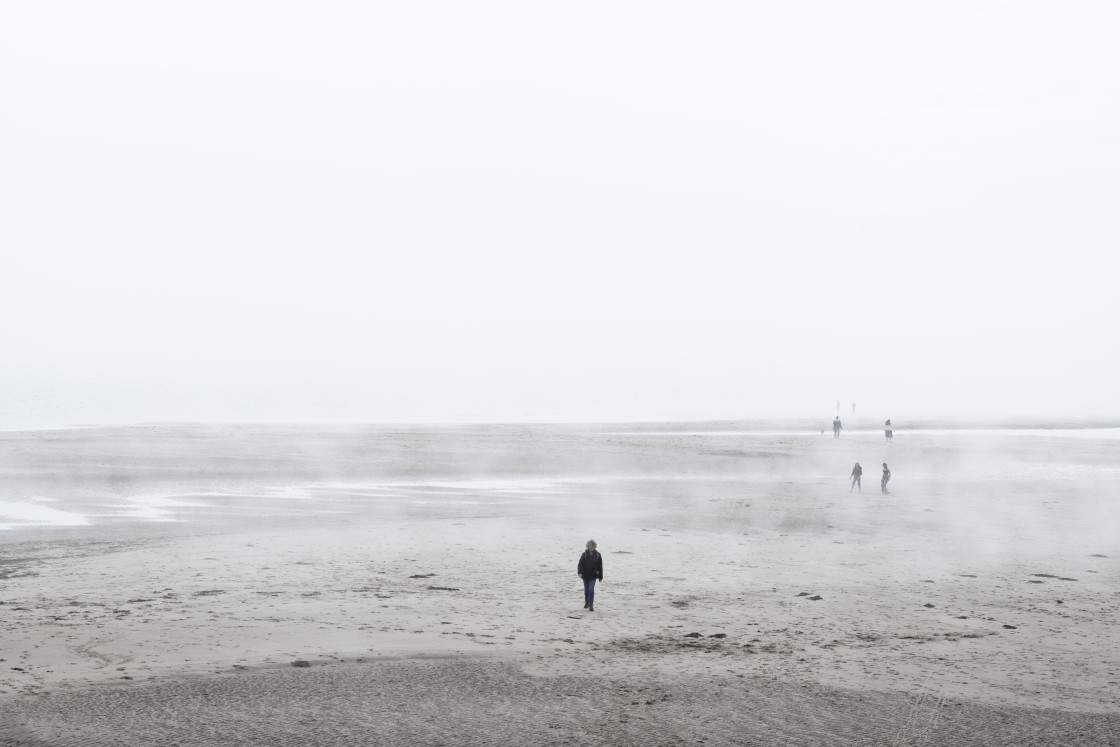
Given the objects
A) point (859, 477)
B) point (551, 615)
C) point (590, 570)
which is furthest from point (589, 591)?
point (859, 477)

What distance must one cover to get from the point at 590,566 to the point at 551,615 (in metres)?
1.17

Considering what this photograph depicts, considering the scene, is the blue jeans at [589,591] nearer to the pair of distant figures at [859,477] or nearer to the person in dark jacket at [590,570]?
the person in dark jacket at [590,570]

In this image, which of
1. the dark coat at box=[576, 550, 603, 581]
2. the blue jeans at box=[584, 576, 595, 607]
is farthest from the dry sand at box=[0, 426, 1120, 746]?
the dark coat at box=[576, 550, 603, 581]

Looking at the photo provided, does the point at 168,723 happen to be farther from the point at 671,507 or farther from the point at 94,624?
the point at 671,507

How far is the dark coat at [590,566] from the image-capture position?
18.3 meters

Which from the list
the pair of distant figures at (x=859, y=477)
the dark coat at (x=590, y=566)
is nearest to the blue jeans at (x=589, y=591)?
the dark coat at (x=590, y=566)

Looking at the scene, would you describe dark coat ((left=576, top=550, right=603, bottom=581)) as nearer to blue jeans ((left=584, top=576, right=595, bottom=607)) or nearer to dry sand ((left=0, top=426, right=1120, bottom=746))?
blue jeans ((left=584, top=576, right=595, bottom=607))

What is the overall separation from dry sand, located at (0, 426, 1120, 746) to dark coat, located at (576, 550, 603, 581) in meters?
0.89

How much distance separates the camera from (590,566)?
18.3m

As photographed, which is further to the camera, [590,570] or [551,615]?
[590,570]

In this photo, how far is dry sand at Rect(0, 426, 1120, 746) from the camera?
12.6 metres

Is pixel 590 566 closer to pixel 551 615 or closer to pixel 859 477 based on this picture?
pixel 551 615

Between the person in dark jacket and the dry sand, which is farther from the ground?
the person in dark jacket

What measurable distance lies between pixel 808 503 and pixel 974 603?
50.3ft
